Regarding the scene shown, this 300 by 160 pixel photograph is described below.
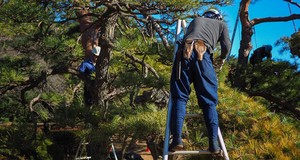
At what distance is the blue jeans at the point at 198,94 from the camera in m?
2.51

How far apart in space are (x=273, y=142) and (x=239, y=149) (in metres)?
0.30

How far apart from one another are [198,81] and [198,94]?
0.31 ft

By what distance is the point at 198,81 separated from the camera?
2.63m

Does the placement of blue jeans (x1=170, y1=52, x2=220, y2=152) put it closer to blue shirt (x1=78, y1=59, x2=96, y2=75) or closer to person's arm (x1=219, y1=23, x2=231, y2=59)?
person's arm (x1=219, y1=23, x2=231, y2=59)

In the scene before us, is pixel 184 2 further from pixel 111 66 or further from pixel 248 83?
pixel 248 83

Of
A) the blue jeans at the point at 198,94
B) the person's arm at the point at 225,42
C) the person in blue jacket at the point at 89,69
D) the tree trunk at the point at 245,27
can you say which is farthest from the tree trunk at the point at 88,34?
the tree trunk at the point at 245,27

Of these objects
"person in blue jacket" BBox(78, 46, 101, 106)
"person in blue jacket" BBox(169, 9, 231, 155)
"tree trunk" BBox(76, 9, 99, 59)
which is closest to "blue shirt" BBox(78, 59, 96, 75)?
"person in blue jacket" BBox(78, 46, 101, 106)

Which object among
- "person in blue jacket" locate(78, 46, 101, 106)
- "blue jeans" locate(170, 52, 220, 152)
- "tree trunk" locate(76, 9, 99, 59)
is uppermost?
"tree trunk" locate(76, 9, 99, 59)

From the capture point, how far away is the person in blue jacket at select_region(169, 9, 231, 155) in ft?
8.24

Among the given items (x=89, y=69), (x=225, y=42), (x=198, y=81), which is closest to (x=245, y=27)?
(x=89, y=69)

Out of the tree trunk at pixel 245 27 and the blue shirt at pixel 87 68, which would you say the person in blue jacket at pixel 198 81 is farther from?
the tree trunk at pixel 245 27

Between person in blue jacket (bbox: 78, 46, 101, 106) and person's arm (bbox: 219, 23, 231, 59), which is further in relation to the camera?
person in blue jacket (bbox: 78, 46, 101, 106)

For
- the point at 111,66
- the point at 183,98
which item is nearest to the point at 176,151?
the point at 183,98

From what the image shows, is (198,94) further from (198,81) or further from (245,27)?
(245,27)
